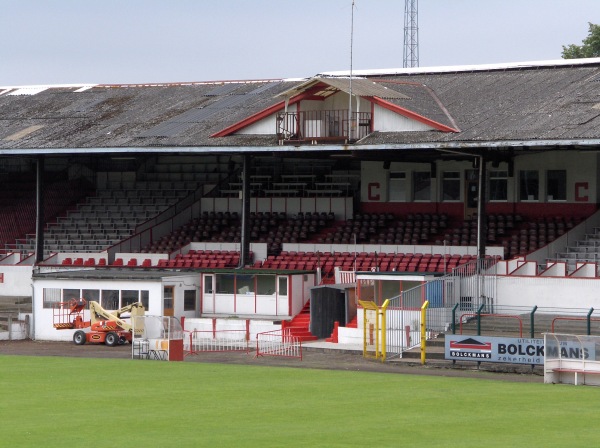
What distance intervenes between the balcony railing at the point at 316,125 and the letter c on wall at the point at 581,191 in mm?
8418

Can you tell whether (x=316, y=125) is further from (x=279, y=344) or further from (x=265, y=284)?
(x=279, y=344)

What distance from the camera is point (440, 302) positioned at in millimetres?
40719

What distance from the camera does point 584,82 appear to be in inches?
1825

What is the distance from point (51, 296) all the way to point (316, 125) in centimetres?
1111

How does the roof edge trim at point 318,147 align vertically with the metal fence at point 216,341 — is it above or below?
above

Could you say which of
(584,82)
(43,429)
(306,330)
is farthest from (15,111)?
(43,429)

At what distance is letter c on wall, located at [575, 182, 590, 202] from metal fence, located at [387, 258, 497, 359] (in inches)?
253

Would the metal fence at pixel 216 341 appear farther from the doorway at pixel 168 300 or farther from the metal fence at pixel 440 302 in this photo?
the metal fence at pixel 440 302

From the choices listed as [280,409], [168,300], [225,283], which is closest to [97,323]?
[168,300]

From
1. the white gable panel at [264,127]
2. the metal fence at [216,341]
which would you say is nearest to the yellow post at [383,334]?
the metal fence at [216,341]

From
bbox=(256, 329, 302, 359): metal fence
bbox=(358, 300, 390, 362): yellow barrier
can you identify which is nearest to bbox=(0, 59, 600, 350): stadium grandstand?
bbox=(256, 329, 302, 359): metal fence

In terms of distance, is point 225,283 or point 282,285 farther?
→ point 225,283

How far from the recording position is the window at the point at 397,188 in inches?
2086

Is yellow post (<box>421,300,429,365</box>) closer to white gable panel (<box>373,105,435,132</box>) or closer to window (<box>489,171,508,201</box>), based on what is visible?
white gable panel (<box>373,105,435,132</box>)
